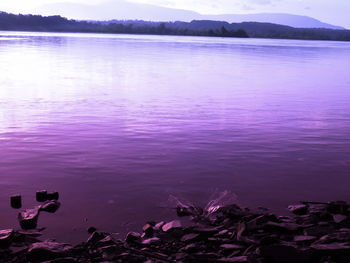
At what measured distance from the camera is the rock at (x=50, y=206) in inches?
454

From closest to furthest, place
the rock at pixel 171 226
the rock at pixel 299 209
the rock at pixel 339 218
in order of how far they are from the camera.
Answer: the rock at pixel 171 226
the rock at pixel 339 218
the rock at pixel 299 209

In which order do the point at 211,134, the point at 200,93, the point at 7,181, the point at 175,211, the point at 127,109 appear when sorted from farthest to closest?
the point at 200,93 → the point at 127,109 → the point at 211,134 → the point at 7,181 → the point at 175,211

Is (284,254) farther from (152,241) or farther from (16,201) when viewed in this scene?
(16,201)

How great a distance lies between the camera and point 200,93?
36219 millimetres

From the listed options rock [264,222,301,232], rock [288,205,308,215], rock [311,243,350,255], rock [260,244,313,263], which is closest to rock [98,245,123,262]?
rock [260,244,313,263]

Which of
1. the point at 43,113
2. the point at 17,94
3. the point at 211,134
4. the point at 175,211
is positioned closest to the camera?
the point at 175,211

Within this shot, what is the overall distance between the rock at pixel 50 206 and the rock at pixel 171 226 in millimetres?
3033

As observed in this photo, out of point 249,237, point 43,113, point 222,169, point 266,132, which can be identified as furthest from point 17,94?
point 249,237

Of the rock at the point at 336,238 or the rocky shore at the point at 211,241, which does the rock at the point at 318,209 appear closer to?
the rocky shore at the point at 211,241

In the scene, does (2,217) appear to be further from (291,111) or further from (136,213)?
(291,111)

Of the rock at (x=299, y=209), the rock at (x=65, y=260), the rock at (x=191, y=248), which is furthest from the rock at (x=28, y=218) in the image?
the rock at (x=299, y=209)

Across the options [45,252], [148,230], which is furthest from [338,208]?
[45,252]

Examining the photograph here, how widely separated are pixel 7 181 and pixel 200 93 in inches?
946

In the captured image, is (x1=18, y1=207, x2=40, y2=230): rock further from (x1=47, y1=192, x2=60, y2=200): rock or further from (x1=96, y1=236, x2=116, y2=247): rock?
(x1=96, y1=236, x2=116, y2=247): rock
